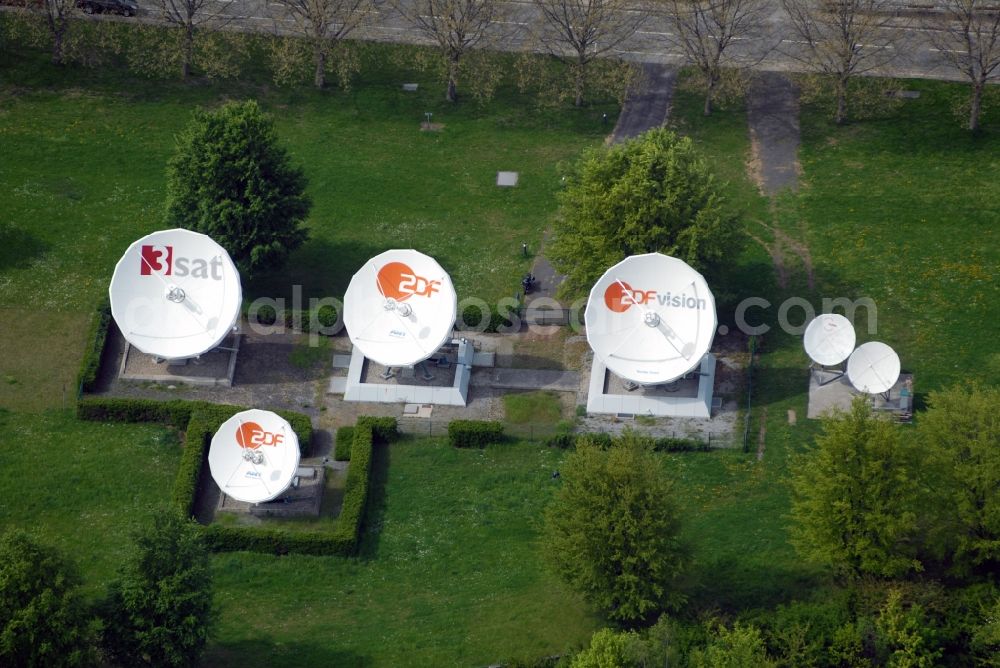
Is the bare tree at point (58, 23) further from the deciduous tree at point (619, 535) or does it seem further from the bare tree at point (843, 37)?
the deciduous tree at point (619, 535)

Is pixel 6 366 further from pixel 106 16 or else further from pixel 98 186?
pixel 106 16

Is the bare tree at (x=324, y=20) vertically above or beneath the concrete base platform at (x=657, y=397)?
above

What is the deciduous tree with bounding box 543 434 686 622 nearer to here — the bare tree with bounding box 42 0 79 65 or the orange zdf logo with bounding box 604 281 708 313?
Answer: the orange zdf logo with bounding box 604 281 708 313

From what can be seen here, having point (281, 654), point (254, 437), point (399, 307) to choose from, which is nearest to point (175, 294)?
point (254, 437)

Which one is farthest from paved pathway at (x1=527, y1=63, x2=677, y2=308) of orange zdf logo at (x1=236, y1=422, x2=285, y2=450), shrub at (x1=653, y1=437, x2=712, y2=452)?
orange zdf logo at (x1=236, y1=422, x2=285, y2=450)

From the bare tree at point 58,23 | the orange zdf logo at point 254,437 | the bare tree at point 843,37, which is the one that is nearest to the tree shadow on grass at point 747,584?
the orange zdf logo at point 254,437

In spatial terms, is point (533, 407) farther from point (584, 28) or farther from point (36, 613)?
point (36, 613)
